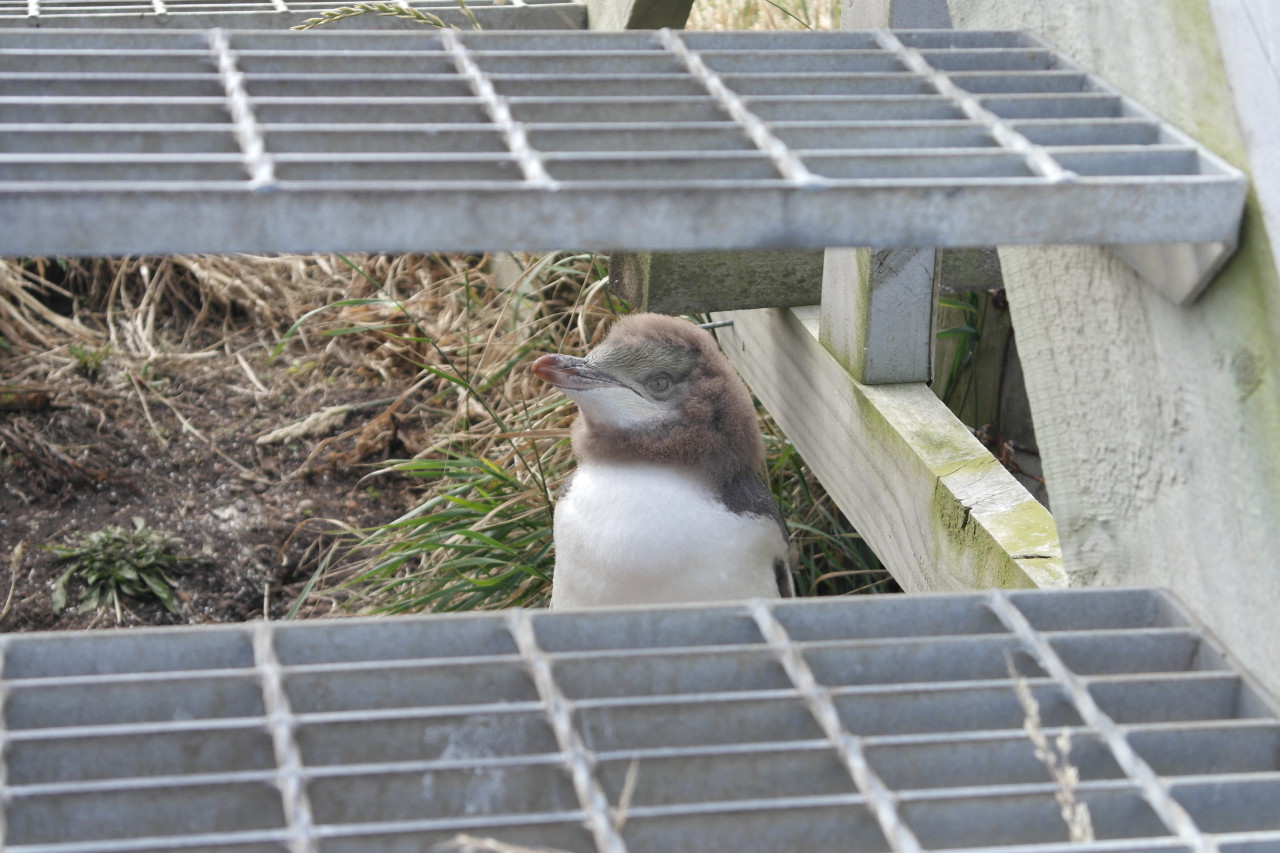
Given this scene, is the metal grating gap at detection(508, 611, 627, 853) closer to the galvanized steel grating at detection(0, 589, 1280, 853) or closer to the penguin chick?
the galvanized steel grating at detection(0, 589, 1280, 853)

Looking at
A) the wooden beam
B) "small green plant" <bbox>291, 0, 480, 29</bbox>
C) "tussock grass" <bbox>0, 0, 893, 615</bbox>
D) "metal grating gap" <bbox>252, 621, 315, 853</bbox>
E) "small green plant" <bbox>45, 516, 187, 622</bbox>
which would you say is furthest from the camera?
"tussock grass" <bbox>0, 0, 893, 615</bbox>

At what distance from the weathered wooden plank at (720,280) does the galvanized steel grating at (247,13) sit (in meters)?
0.70

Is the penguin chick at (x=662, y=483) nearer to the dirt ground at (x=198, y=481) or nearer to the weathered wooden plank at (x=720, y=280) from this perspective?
the weathered wooden plank at (x=720, y=280)

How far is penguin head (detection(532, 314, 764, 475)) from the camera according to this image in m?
3.37

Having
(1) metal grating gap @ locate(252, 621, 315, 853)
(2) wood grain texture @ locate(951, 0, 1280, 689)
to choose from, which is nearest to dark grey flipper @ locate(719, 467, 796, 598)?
(2) wood grain texture @ locate(951, 0, 1280, 689)

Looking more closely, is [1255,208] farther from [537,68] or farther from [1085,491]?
[537,68]

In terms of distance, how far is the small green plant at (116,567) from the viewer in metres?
4.00

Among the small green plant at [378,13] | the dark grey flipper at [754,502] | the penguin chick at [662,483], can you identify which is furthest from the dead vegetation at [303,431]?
the small green plant at [378,13]

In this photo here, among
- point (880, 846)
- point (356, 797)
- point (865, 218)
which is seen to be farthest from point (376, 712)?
point (865, 218)

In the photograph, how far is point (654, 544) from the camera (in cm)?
315

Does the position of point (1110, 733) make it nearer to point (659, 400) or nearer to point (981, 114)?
point (981, 114)

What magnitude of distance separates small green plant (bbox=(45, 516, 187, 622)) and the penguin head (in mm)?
1430

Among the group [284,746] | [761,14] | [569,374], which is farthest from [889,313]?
[761,14]

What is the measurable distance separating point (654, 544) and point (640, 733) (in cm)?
161
